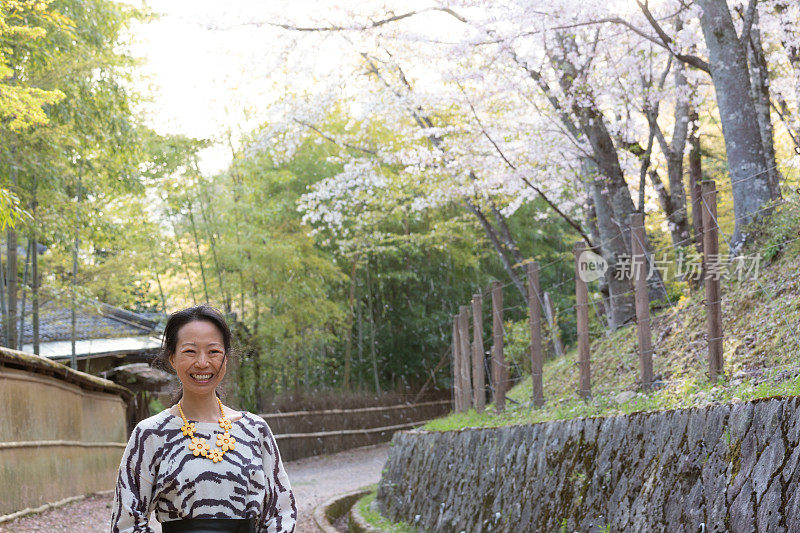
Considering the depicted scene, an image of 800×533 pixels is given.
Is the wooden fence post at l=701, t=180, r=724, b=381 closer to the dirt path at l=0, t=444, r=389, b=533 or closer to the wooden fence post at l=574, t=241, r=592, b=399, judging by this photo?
the wooden fence post at l=574, t=241, r=592, b=399

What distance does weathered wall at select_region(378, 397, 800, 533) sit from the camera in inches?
138

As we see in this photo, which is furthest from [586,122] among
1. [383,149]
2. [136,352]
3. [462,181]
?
[136,352]

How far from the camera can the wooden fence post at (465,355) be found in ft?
36.8

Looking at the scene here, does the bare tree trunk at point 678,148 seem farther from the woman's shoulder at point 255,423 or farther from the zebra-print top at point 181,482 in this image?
the zebra-print top at point 181,482

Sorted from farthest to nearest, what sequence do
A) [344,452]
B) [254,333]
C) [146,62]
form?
[344,452], [254,333], [146,62]

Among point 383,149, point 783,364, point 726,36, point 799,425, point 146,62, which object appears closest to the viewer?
point 799,425

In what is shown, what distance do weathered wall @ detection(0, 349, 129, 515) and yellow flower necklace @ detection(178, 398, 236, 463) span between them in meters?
6.32

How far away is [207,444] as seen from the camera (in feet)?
7.79

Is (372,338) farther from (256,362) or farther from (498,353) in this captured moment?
(498,353)

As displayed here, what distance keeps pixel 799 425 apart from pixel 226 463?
→ 2.23m

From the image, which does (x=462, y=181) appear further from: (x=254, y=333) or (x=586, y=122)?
(x=254, y=333)

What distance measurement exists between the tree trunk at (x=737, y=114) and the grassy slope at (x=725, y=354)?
0.40 metres

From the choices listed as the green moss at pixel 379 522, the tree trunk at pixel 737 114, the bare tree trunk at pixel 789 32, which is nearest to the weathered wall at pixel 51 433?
the green moss at pixel 379 522

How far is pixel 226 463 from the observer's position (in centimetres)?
237
